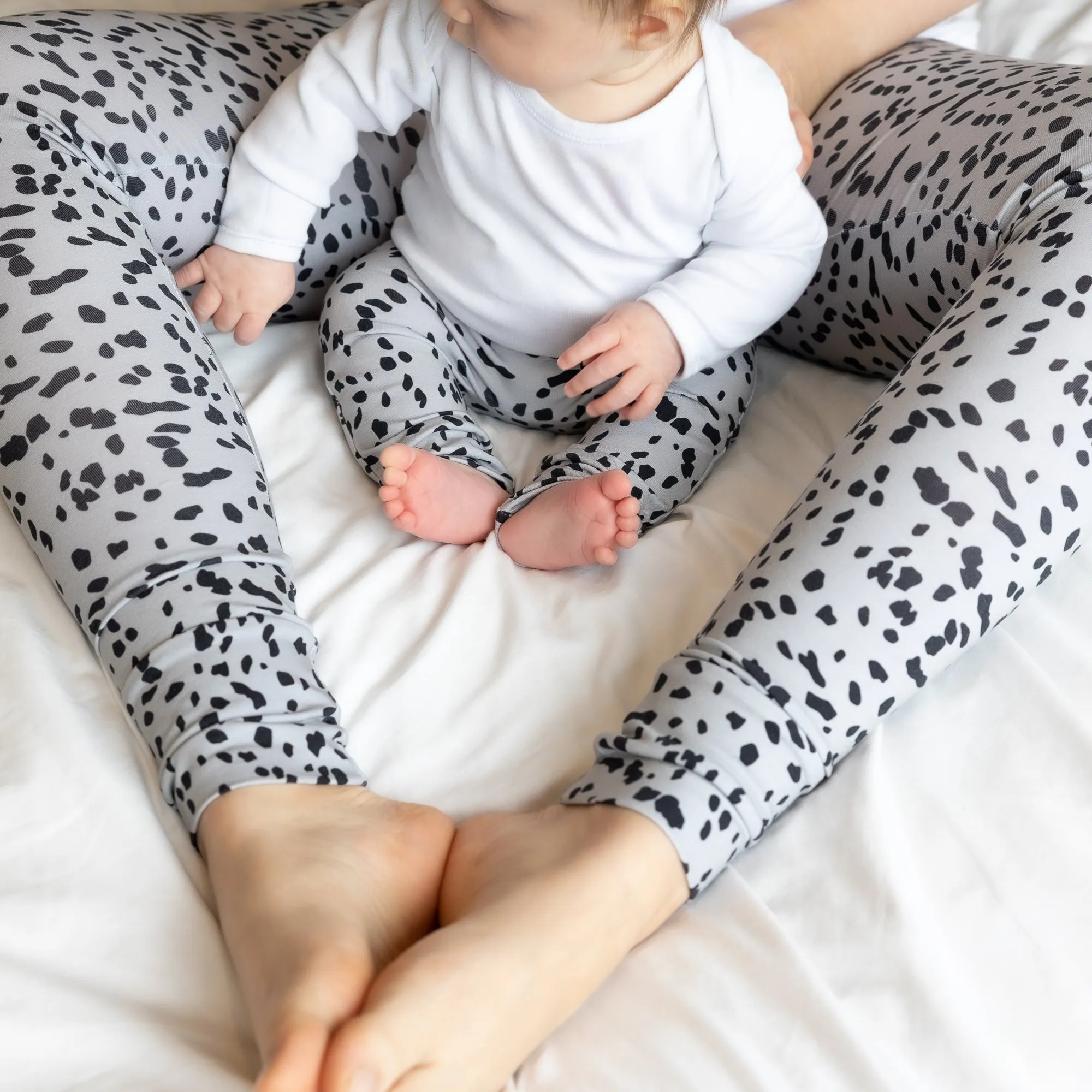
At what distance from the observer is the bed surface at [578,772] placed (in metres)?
0.59

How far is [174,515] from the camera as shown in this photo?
2.48 feet

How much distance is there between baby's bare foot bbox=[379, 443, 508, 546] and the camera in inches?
33.8

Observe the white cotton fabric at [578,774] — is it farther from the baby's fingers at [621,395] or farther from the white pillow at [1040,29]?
the white pillow at [1040,29]

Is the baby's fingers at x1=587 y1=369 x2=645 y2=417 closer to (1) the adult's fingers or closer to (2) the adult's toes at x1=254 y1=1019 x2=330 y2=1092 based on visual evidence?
(1) the adult's fingers

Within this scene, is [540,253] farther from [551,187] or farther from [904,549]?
[904,549]

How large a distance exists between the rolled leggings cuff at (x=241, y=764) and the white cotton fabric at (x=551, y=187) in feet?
1.37

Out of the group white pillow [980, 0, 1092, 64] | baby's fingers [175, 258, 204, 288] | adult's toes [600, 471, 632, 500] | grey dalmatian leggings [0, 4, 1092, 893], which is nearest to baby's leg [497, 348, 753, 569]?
adult's toes [600, 471, 632, 500]

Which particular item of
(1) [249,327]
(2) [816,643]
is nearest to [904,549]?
(2) [816,643]

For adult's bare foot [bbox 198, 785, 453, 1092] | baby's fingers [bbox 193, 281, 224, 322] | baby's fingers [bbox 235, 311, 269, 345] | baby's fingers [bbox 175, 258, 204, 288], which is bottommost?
adult's bare foot [bbox 198, 785, 453, 1092]

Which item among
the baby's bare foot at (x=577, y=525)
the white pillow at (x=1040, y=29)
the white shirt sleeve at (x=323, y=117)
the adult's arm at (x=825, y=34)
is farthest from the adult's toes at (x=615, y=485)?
the white pillow at (x=1040, y=29)

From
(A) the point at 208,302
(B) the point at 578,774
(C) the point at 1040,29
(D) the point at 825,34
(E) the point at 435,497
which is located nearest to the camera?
(B) the point at 578,774

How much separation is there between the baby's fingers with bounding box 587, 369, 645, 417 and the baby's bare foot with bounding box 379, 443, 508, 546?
10 cm

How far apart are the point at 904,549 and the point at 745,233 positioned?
0.33 m

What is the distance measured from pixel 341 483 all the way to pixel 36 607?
250 millimetres
